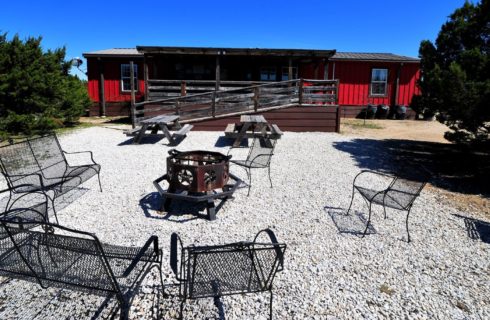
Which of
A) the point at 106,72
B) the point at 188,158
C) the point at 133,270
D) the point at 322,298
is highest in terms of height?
the point at 106,72

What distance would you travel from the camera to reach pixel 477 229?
4285 millimetres

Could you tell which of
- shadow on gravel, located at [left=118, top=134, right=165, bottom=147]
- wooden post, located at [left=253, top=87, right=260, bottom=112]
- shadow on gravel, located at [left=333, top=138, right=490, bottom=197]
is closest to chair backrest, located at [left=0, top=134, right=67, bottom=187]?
shadow on gravel, located at [left=118, top=134, right=165, bottom=147]

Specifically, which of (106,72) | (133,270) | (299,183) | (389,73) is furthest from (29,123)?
(389,73)

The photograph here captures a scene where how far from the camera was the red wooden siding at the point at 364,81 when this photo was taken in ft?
59.2

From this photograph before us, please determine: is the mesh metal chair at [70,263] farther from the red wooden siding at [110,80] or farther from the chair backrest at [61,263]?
the red wooden siding at [110,80]

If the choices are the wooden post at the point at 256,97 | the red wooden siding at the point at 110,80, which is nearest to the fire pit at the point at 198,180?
the wooden post at the point at 256,97

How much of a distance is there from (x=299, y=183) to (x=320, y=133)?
6286 mm

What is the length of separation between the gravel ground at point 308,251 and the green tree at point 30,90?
6.06 m

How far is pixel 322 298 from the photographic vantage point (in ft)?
9.06

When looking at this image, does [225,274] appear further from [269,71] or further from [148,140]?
[269,71]

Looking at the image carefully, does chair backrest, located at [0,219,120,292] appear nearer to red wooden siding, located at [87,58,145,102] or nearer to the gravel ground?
the gravel ground

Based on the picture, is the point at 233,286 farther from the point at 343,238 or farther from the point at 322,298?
the point at 343,238

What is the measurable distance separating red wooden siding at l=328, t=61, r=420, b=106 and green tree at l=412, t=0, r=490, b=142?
8872 millimetres

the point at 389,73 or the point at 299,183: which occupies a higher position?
the point at 389,73
